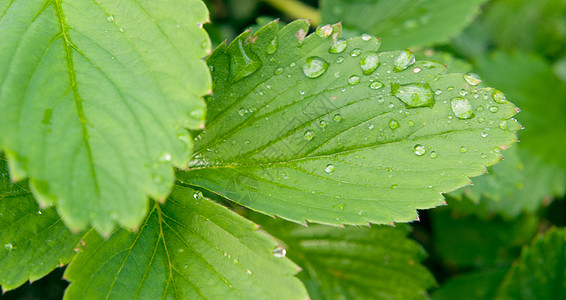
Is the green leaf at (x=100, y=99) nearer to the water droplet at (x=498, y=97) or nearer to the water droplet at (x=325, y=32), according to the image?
the water droplet at (x=325, y=32)

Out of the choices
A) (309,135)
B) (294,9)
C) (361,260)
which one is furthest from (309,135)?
(294,9)

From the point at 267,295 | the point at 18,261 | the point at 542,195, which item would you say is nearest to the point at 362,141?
the point at 267,295

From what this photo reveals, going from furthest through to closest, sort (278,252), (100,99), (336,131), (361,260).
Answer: (361,260), (336,131), (278,252), (100,99)

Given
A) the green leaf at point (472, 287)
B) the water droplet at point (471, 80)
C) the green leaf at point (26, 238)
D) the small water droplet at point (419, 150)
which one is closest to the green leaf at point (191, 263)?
the green leaf at point (26, 238)

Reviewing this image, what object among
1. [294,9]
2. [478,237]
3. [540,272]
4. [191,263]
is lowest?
[478,237]

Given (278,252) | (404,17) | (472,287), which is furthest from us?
(404,17)

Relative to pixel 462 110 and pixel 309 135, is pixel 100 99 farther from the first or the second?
pixel 462 110

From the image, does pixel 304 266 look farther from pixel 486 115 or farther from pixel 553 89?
pixel 553 89

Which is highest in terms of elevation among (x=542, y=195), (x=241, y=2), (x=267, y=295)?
(x=241, y=2)

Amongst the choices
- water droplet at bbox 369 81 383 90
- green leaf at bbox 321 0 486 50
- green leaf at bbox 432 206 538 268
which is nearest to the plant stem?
green leaf at bbox 321 0 486 50
